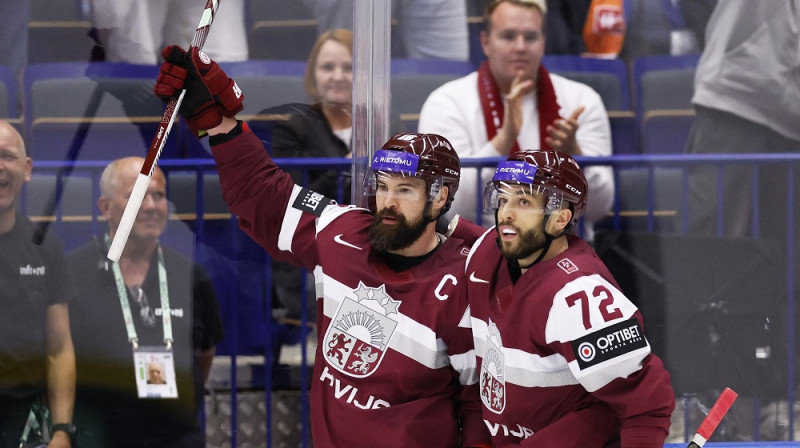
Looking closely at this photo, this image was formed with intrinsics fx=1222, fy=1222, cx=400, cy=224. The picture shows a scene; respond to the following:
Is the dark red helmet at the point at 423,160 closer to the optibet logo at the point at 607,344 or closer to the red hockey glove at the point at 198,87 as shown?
the red hockey glove at the point at 198,87

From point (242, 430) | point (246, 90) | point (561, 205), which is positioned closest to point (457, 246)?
point (561, 205)

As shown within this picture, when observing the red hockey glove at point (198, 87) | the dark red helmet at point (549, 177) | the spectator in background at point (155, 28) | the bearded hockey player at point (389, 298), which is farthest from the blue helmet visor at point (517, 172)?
the spectator in background at point (155, 28)

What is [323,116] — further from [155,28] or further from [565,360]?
[565,360]

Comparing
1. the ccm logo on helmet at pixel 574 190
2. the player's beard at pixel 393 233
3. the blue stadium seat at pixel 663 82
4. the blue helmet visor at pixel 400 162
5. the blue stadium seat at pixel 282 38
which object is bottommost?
the player's beard at pixel 393 233

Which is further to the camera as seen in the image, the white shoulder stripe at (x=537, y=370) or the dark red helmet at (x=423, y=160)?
the dark red helmet at (x=423, y=160)

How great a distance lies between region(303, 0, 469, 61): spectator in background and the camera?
380 cm

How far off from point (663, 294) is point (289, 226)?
4.24 feet

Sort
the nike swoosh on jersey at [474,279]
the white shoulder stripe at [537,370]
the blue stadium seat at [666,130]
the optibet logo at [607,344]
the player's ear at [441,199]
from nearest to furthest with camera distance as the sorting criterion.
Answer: the optibet logo at [607,344] < the white shoulder stripe at [537,370] < the nike swoosh on jersey at [474,279] < the player's ear at [441,199] < the blue stadium seat at [666,130]

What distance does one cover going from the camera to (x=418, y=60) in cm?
384

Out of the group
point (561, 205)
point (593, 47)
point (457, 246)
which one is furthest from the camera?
point (593, 47)

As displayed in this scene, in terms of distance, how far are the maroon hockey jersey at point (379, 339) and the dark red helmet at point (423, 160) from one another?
0.17m

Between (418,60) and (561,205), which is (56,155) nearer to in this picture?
(418,60)

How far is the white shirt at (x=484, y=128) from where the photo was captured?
3.73 m

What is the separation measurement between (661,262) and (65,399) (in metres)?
1.83
